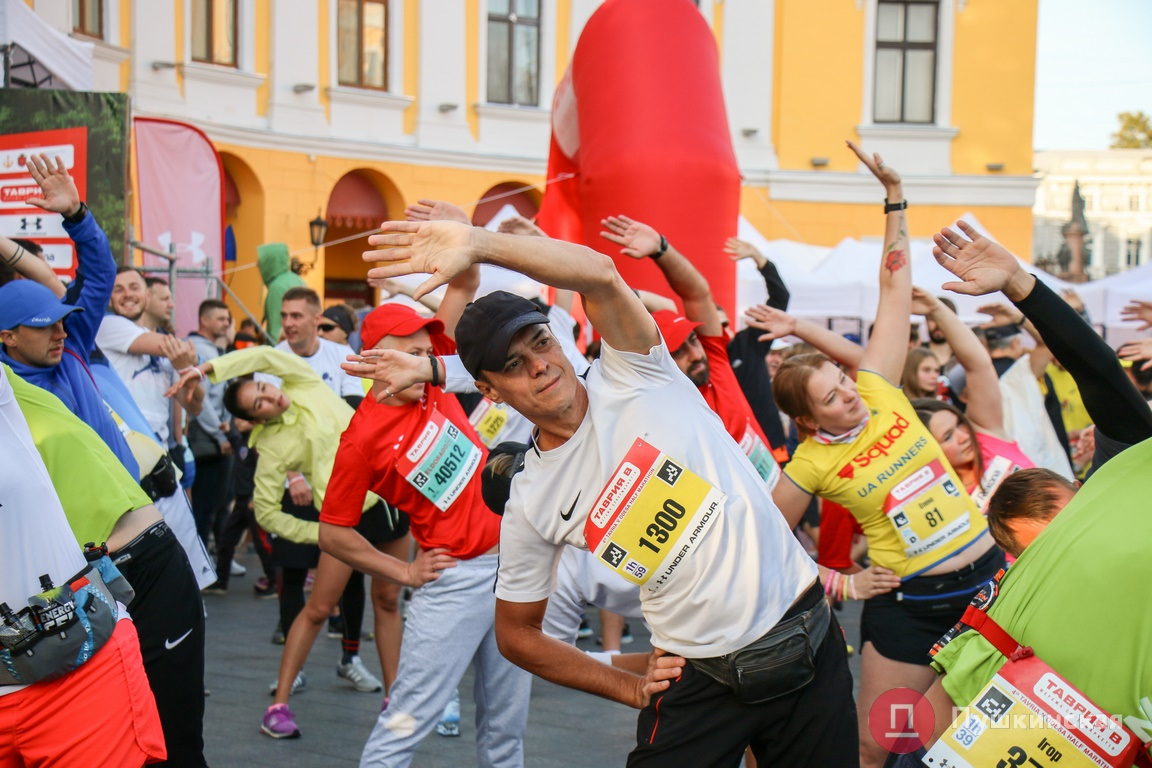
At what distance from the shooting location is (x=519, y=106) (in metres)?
20.1

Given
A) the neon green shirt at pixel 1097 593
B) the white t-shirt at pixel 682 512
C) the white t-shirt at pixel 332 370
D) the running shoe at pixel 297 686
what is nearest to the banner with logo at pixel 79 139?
the white t-shirt at pixel 332 370

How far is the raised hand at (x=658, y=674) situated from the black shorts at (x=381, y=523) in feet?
9.89

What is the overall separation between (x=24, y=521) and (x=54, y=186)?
1885mm

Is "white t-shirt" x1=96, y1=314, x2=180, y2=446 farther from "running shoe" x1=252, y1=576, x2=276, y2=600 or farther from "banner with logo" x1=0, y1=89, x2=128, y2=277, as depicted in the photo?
"running shoe" x1=252, y1=576, x2=276, y2=600

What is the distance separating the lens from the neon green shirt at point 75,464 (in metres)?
2.99

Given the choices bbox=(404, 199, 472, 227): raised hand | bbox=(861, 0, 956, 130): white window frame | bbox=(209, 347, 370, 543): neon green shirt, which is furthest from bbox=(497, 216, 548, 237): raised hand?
bbox=(861, 0, 956, 130): white window frame

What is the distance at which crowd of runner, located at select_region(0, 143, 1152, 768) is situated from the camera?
2.36 metres

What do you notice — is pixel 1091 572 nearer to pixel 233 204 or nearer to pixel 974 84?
pixel 233 204

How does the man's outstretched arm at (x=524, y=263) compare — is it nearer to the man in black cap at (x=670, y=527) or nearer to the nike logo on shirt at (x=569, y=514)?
the man in black cap at (x=670, y=527)

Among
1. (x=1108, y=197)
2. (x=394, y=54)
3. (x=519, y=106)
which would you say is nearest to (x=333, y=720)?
(x=394, y=54)

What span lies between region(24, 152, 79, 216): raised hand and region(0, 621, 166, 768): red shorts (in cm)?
193

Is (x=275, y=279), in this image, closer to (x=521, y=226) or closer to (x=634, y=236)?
(x=521, y=226)

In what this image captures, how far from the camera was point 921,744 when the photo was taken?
118 inches

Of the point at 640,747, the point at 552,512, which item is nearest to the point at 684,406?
the point at 552,512
